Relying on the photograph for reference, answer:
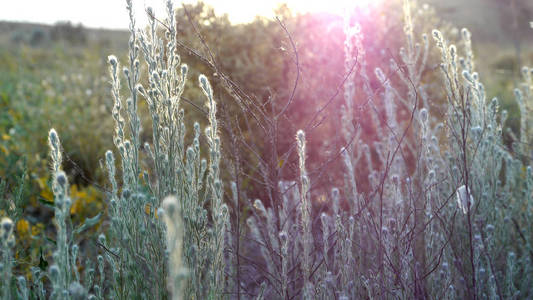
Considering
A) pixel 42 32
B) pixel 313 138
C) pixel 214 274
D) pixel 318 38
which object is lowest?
pixel 214 274

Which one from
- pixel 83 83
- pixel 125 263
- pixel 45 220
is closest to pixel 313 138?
pixel 45 220

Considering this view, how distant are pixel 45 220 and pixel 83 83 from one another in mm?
4181

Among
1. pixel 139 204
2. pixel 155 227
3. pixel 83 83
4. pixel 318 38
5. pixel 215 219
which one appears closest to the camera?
pixel 215 219

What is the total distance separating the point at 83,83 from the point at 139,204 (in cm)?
685

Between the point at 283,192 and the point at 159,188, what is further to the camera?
the point at 283,192

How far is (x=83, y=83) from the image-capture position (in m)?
7.75

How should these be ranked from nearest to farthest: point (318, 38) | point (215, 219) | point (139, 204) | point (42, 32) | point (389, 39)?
point (215, 219) → point (139, 204) → point (318, 38) → point (389, 39) → point (42, 32)

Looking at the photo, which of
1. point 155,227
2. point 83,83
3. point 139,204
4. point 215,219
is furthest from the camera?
point 83,83

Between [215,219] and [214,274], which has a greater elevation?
[215,219]

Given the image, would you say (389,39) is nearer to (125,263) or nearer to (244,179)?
(244,179)

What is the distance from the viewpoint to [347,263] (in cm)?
168

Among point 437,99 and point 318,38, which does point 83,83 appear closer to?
point 318,38

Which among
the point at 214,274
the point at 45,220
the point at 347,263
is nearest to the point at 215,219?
the point at 214,274

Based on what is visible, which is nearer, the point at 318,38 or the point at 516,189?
the point at 516,189
